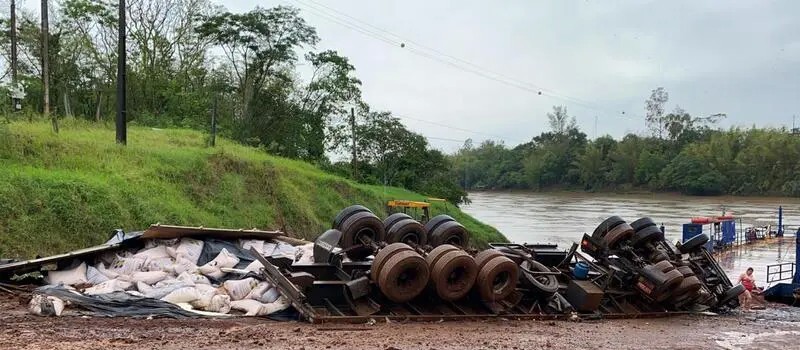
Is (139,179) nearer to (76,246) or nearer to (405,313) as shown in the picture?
(76,246)

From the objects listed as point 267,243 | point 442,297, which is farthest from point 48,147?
point 442,297

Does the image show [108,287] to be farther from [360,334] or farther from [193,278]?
[360,334]

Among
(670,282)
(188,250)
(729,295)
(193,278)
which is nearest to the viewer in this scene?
(193,278)

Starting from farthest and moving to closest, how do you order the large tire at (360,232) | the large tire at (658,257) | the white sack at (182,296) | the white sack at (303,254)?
the large tire at (658,257)
the large tire at (360,232)
the white sack at (303,254)
the white sack at (182,296)

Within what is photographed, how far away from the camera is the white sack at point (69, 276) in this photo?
8.70 meters

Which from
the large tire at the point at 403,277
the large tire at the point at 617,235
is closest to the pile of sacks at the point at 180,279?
the large tire at the point at 403,277

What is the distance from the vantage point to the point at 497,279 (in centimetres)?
912

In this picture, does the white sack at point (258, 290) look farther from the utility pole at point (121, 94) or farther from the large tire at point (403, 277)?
the utility pole at point (121, 94)

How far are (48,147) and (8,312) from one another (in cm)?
788

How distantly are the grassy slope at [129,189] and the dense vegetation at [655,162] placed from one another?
7751 cm

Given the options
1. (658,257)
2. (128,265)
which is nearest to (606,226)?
(658,257)

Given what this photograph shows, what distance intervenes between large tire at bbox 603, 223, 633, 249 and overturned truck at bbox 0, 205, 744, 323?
2 cm

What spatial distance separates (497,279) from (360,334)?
2.53 metres

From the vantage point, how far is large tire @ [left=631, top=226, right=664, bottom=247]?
11.3 meters
